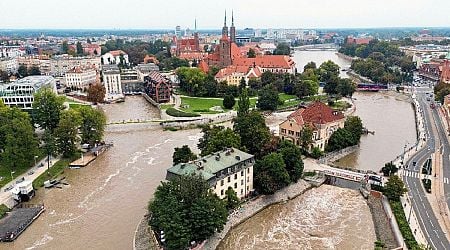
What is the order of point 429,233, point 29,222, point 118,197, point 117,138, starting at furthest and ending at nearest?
1. point 117,138
2. point 118,197
3. point 29,222
4. point 429,233

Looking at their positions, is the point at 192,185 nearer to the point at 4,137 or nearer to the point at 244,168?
the point at 244,168

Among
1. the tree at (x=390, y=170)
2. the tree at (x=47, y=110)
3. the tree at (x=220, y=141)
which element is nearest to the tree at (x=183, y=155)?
the tree at (x=220, y=141)

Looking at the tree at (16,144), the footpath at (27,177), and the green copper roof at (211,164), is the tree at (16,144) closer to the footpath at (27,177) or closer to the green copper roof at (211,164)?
the footpath at (27,177)

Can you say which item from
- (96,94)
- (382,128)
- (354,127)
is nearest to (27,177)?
(354,127)

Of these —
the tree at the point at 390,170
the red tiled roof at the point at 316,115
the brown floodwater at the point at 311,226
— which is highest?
the red tiled roof at the point at 316,115

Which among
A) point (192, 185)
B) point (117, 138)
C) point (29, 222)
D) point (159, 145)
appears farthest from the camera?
point (117, 138)

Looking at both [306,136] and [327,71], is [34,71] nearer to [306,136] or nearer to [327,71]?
[327,71]

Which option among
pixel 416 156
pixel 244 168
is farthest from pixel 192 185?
pixel 416 156
